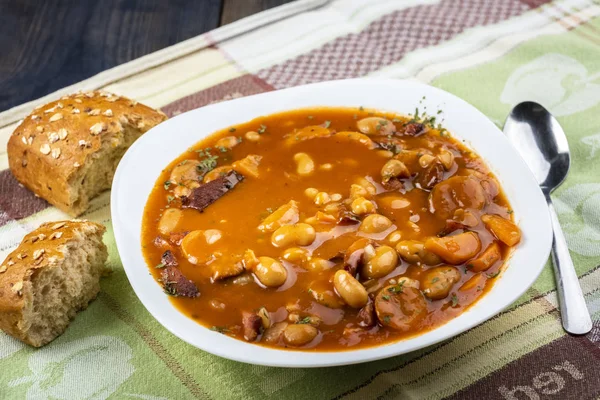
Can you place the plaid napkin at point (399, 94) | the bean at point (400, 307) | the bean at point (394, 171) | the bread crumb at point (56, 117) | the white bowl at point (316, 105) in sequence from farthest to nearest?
1. the bread crumb at point (56, 117)
2. the bean at point (394, 171)
3. the plaid napkin at point (399, 94)
4. the bean at point (400, 307)
5. the white bowl at point (316, 105)

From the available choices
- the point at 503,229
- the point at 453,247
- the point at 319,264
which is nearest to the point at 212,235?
the point at 319,264

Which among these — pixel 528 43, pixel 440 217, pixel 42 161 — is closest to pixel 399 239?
pixel 440 217

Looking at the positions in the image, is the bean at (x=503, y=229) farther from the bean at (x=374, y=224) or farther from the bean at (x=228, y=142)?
the bean at (x=228, y=142)

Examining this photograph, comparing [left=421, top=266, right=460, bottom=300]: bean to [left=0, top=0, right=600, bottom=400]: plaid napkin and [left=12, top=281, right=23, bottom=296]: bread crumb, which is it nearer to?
[left=0, top=0, right=600, bottom=400]: plaid napkin

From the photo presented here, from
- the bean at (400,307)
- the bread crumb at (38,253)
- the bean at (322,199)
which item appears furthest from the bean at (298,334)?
the bread crumb at (38,253)

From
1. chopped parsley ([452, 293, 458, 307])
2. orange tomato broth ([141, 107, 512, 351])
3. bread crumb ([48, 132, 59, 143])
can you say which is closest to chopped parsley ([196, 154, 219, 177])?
orange tomato broth ([141, 107, 512, 351])

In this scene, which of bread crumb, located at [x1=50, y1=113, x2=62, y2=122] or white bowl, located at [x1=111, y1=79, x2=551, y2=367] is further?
bread crumb, located at [x1=50, y1=113, x2=62, y2=122]
